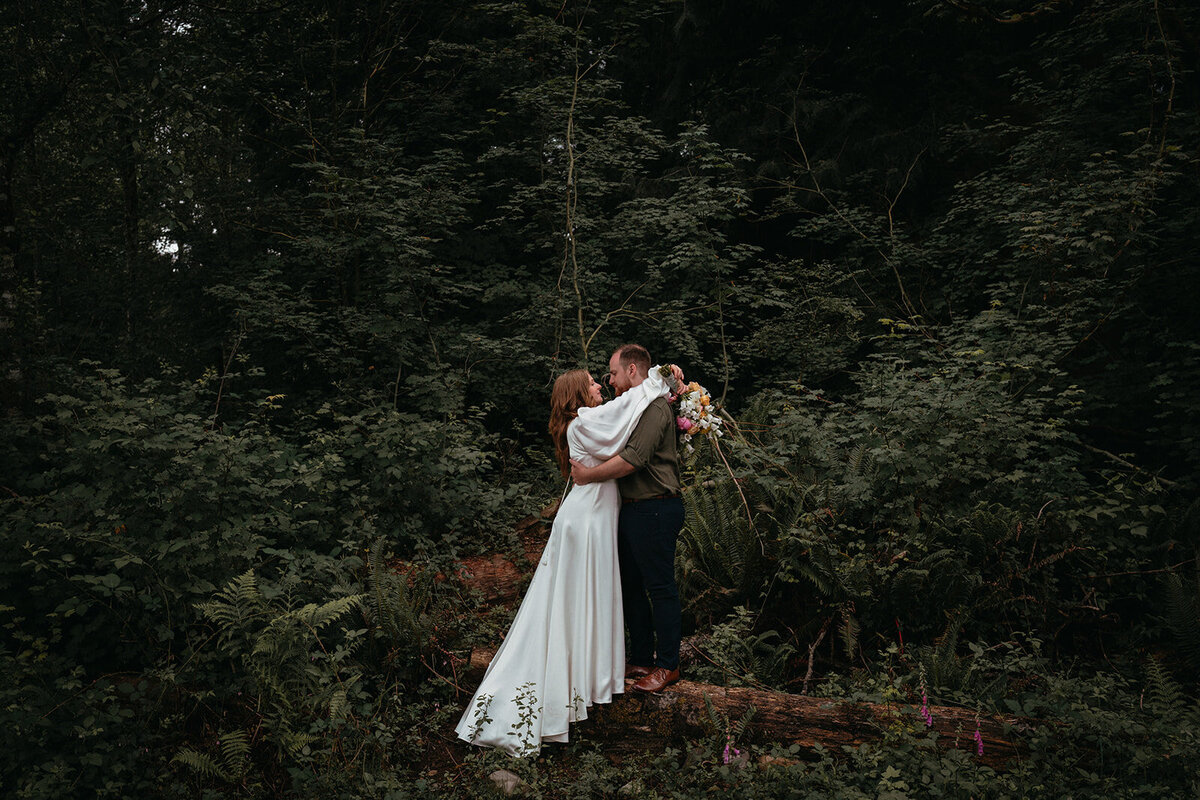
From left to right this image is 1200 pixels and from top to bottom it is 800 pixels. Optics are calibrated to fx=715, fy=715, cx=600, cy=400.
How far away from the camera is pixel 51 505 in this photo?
466cm

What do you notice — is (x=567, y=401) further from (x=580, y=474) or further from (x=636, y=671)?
(x=636, y=671)

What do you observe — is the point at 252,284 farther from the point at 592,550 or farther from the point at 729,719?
the point at 729,719

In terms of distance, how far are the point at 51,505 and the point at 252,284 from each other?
4.58 metres

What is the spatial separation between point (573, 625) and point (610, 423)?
4.11 feet

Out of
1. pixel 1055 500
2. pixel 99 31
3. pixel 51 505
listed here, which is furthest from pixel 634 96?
pixel 51 505

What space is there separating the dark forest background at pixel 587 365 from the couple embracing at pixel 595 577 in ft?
1.09

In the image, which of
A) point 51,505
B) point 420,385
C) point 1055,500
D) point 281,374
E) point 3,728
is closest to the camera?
point 3,728

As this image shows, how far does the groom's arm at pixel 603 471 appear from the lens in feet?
13.8

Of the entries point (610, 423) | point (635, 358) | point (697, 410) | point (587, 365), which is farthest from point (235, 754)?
point (587, 365)

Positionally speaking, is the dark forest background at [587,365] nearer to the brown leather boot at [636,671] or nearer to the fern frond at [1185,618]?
the fern frond at [1185,618]

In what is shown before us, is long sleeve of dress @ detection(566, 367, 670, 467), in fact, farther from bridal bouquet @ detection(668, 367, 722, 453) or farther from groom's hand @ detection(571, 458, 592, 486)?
bridal bouquet @ detection(668, 367, 722, 453)

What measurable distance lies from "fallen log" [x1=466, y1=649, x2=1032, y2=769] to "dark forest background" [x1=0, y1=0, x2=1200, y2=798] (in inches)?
6.1

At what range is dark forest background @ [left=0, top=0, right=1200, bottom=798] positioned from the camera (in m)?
4.22

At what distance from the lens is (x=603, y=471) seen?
167 inches
